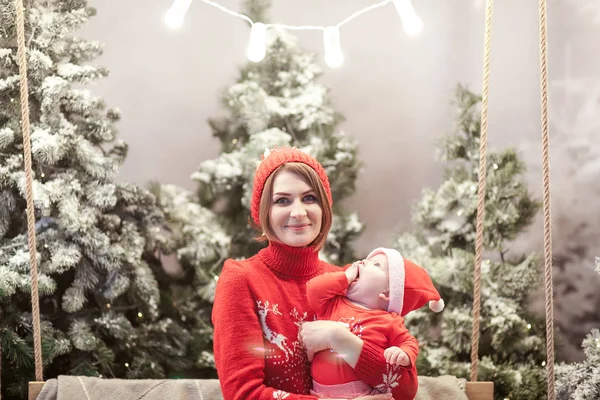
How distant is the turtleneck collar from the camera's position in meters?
1.78

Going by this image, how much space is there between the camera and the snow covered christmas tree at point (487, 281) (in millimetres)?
2564

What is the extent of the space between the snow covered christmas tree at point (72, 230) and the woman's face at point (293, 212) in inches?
40.8

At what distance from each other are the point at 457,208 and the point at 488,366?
0.64 m

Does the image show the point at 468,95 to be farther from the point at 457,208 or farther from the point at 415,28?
the point at 415,28

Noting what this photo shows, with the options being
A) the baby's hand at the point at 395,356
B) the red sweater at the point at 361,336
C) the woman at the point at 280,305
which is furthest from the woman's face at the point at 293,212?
the baby's hand at the point at 395,356

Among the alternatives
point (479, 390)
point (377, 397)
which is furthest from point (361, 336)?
point (479, 390)

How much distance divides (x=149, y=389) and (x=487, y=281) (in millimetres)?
1373

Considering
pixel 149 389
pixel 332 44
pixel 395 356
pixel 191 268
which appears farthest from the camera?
pixel 191 268

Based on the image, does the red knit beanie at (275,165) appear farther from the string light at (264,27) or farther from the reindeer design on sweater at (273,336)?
the string light at (264,27)

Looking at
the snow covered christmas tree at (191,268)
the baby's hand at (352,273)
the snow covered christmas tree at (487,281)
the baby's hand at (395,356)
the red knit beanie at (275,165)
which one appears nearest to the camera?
Answer: the baby's hand at (395,356)

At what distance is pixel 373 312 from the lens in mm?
1639

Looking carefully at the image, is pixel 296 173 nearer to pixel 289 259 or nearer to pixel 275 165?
pixel 275 165

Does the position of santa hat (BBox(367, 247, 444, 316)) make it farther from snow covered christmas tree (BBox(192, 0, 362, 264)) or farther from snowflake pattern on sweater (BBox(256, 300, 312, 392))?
snow covered christmas tree (BBox(192, 0, 362, 264))

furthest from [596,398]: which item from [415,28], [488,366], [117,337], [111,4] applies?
[111,4]
